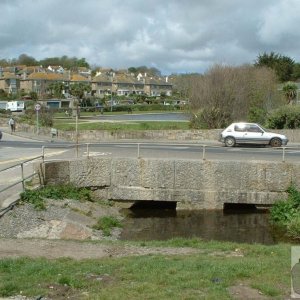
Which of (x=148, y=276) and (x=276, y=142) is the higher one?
(x=276, y=142)

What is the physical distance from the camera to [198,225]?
18391 millimetres

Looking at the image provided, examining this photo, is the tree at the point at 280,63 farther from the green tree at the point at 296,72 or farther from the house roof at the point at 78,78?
the house roof at the point at 78,78

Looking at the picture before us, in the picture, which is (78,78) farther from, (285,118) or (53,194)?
(53,194)

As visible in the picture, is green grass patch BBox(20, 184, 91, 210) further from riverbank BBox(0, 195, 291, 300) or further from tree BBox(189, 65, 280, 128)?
tree BBox(189, 65, 280, 128)

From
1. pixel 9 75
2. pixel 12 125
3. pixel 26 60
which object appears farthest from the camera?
pixel 26 60

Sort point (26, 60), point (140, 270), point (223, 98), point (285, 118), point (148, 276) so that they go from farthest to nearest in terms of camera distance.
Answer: point (26, 60)
point (223, 98)
point (285, 118)
point (140, 270)
point (148, 276)

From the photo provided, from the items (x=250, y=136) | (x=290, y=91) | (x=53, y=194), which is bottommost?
(x=53, y=194)

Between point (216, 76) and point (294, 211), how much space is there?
88.1 ft

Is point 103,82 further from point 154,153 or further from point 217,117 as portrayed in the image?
point 154,153

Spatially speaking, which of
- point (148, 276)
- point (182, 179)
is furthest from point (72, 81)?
point (148, 276)

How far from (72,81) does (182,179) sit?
13076cm

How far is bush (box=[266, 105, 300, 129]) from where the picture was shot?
3909 cm

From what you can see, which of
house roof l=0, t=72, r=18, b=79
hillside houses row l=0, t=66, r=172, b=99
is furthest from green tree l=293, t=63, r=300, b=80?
house roof l=0, t=72, r=18, b=79

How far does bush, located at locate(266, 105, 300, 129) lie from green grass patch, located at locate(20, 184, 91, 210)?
73.0ft
